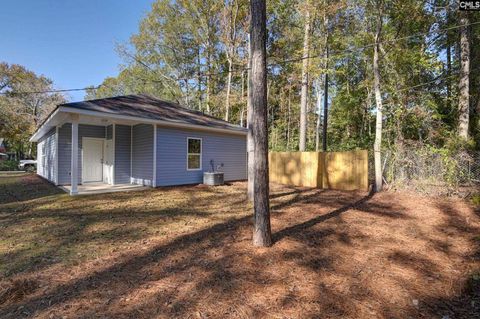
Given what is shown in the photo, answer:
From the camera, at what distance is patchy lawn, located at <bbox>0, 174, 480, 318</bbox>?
256 cm

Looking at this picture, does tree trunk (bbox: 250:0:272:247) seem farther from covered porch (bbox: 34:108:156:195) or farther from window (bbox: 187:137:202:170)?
window (bbox: 187:137:202:170)

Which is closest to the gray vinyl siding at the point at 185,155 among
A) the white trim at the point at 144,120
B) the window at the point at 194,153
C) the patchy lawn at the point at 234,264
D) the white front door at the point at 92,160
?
the window at the point at 194,153

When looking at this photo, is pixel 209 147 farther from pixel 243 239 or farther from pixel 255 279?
pixel 255 279

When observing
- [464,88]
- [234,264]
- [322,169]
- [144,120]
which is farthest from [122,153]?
[464,88]

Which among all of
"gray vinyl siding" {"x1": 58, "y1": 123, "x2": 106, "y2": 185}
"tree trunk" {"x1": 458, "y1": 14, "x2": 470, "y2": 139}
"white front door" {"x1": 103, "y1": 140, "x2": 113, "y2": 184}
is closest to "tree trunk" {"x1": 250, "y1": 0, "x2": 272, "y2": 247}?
"white front door" {"x1": 103, "y1": 140, "x2": 113, "y2": 184}

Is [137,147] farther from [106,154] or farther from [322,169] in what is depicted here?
[322,169]

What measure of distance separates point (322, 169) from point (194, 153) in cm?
534

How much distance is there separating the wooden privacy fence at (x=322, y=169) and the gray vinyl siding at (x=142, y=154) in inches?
226

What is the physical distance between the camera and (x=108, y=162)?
1130 centimetres

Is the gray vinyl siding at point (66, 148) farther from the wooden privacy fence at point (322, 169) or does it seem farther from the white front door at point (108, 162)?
the wooden privacy fence at point (322, 169)

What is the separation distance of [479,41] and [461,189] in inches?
424

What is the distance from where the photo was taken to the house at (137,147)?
10.2 m

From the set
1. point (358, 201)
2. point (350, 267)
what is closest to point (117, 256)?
point (350, 267)

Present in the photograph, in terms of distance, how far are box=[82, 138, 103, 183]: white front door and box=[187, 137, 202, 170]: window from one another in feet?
12.5
